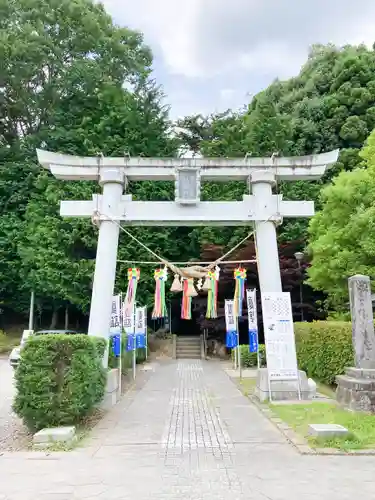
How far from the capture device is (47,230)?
25.3 metres

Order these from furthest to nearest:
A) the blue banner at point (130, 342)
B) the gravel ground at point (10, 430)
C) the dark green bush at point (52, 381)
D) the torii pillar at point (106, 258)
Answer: the blue banner at point (130, 342) < the torii pillar at point (106, 258) < the dark green bush at point (52, 381) < the gravel ground at point (10, 430)

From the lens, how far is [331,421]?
7.75 metres

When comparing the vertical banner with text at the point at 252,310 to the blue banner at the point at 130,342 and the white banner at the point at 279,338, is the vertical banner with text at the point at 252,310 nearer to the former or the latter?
the white banner at the point at 279,338

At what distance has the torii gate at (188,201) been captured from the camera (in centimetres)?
1097

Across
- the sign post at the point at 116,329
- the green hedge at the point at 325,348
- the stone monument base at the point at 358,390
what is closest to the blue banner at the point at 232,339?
the green hedge at the point at 325,348

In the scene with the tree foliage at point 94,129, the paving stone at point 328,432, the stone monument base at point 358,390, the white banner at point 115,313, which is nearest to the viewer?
the paving stone at point 328,432

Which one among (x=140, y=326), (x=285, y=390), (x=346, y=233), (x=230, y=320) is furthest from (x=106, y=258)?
(x=346, y=233)

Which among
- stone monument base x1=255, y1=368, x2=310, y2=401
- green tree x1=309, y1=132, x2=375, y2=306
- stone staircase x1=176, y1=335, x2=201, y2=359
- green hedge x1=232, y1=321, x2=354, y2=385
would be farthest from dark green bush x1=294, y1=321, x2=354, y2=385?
stone staircase x1=176, y1=335, x2=201, y2=359

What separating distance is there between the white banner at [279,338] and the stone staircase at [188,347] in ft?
46.8

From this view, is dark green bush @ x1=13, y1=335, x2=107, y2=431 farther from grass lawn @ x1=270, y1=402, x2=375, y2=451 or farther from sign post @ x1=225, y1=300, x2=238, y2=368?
sign post @ x1=225, y1=300, x2=238, y2=368

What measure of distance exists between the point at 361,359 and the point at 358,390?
68 centimetres

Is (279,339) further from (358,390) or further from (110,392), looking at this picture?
(110,392)

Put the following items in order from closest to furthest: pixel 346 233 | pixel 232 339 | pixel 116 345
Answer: pixel 116 345, pixel 346 233, pixel 232 339

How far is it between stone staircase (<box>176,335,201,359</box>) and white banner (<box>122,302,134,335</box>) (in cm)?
927
